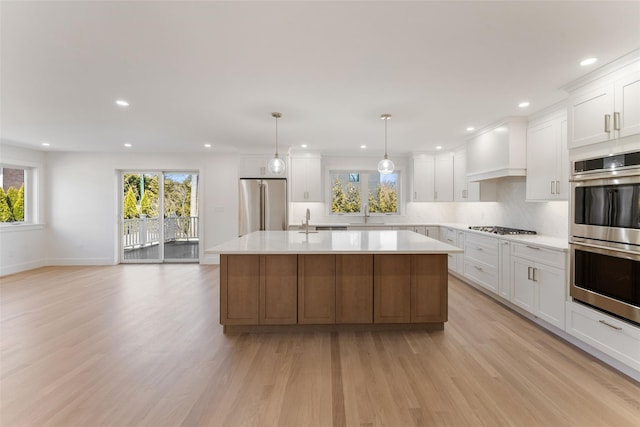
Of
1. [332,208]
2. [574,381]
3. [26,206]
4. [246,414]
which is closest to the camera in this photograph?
[246,414]

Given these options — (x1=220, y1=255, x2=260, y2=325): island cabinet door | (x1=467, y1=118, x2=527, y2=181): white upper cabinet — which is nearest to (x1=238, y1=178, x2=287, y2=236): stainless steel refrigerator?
(x1=220, y1=255, x2=260, y2=325): island cabinet door

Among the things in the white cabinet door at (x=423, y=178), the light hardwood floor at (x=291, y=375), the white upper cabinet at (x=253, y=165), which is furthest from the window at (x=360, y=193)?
the light hardwood floor at (x=291, y=375)

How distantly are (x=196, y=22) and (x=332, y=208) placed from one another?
16.6ft

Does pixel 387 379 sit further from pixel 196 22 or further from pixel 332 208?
pixel 332 208

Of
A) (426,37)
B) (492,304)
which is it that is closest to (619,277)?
(492,304)

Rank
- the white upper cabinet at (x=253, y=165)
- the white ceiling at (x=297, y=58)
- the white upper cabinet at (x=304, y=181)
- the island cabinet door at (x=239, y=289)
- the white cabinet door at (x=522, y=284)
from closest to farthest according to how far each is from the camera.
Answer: the white ceiling at (x=297, y=58) < the island cabinet door at (x=239, y=289) < the white cabinet door at (x=522, y=284) < the white upper cabinet at (x=253, y=165) < the white upper cabinet at (x=304, y=181)

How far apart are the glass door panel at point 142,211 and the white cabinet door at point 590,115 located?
694 centimetres

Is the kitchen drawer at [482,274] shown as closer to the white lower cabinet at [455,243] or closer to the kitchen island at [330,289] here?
the white lower cabinet at [455,243]

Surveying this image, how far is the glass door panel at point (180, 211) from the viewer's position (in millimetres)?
6570

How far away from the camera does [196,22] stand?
6.19ft

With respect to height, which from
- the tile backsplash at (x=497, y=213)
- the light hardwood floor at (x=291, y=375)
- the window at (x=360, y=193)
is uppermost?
the window at (x=360, y=193)

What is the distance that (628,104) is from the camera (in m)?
2.30

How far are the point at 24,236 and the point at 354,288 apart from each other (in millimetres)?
6809

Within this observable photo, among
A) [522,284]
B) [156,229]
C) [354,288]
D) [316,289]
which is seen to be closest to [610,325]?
[522,284]
